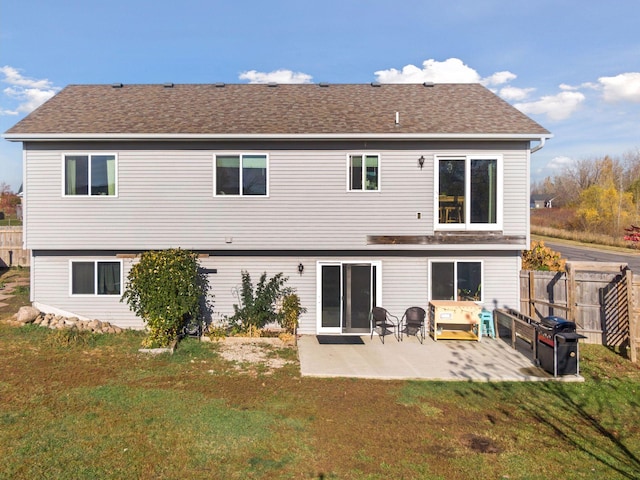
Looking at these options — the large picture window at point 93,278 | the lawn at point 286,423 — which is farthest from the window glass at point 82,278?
the lawn at point 286,423

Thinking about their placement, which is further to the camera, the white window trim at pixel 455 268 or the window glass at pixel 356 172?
the white window trim at pixel 455 268

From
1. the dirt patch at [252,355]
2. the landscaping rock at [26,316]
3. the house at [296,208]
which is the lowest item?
the dirt patch at [252,355]

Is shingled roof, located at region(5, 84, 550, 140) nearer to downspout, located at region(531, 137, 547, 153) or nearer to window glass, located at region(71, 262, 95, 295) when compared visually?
downspout, located at region(531, 137, 547, 153)

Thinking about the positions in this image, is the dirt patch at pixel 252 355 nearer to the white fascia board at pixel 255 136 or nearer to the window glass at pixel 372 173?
the window glass at pixel 372 173

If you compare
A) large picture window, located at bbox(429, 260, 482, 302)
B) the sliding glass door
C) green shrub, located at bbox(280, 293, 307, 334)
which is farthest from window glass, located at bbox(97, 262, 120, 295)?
large picture window, located at bbox(429, 260, 482, 302)

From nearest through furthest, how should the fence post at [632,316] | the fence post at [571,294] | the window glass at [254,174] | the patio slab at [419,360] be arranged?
the patio slab at [419,360]
the fence post at [632,316]
the fence post at [571,294]
the window glass at [254,174]

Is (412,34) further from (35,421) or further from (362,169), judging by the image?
(35,421)

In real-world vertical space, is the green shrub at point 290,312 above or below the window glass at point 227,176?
below

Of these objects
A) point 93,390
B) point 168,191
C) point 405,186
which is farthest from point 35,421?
point 405,186
